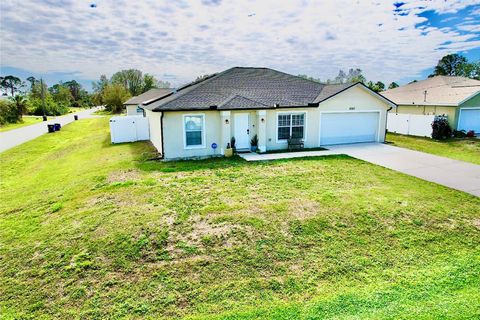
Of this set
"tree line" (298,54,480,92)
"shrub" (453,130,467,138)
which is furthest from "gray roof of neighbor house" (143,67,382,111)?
"tree line" (298,54,480,92)

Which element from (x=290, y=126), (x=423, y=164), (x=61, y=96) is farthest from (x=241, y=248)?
(x=61, y=96)

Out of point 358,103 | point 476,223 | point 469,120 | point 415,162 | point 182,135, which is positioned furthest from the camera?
point 469,120

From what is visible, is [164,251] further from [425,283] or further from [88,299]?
[425,283]

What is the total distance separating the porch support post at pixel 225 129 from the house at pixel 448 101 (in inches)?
661

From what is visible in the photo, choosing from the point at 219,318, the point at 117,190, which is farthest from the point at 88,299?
the point at 117,190

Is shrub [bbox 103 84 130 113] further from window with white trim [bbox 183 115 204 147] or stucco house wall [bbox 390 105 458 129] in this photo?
stucco house wall [bbox 390 105 458 129]

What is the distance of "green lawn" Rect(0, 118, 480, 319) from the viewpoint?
4.84 meters

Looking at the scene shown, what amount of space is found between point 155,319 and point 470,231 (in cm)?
719

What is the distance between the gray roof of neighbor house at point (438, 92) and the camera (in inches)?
854

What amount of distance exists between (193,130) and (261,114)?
3590 mm

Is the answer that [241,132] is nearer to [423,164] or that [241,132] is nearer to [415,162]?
[415,162]

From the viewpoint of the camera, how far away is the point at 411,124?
2241 centimetres

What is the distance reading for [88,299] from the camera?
504 cm

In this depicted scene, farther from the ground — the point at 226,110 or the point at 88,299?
the point at 226,110
